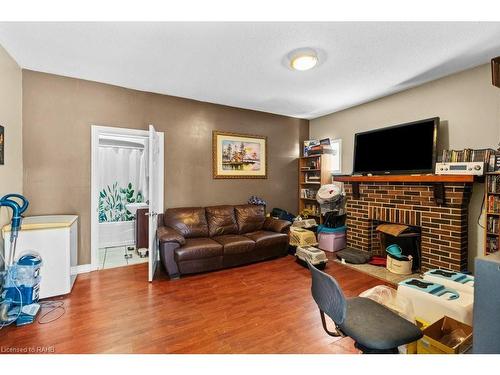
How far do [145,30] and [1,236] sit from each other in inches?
96.3

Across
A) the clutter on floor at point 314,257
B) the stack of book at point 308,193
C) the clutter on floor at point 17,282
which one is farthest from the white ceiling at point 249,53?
the clutter on floor at point 314,257

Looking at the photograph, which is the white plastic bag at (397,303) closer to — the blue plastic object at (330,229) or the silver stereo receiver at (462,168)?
the silver stereo receiver at (462,168)

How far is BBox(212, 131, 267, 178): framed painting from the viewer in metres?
4.30

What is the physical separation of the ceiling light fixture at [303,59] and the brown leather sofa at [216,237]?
2327mm

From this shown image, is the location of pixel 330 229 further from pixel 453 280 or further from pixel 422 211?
pixel 453 280

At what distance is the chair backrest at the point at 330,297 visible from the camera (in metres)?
1.26

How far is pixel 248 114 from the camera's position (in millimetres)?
4613

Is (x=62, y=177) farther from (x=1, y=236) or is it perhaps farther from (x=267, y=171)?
(x=267, y=171)

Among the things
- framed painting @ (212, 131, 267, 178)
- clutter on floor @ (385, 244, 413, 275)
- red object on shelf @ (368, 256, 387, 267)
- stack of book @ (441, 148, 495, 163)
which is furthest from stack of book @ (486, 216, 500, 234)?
framed painting @ (212, 131, 267, 178)

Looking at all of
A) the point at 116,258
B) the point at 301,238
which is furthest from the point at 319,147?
the point at 116,258

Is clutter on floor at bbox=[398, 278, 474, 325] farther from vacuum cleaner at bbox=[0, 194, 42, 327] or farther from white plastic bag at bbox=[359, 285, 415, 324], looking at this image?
vacuum cleaner at bbox=[0, 194, 42, 327]

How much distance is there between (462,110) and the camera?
9.88 ft

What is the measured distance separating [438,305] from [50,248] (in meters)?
3.48
